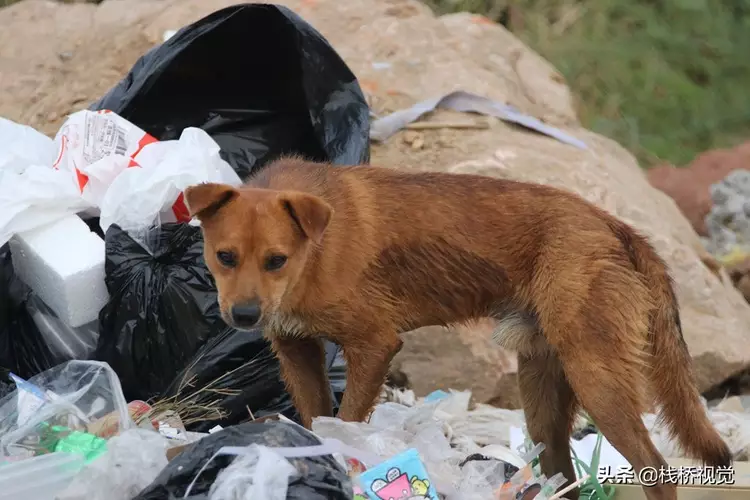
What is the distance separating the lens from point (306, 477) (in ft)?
8.36

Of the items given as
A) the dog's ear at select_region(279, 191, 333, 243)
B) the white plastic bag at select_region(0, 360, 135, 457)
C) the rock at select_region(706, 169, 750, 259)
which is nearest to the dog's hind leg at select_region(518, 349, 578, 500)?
the dog's ear at select_region(279, 191, 333, 243)

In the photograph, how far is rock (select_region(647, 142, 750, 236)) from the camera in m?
7.13

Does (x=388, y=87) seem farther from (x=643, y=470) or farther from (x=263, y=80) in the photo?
(x=643, y=470)

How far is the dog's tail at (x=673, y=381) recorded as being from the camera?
3172mm

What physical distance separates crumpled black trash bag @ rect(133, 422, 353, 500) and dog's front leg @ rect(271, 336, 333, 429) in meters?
0.60

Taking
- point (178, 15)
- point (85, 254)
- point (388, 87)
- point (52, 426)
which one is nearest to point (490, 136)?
point (388, 87)

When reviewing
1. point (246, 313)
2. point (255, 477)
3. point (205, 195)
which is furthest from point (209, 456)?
point (205, 195)

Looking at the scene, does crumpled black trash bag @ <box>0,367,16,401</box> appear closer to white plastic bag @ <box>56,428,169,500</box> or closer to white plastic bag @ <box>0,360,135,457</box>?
white plastic bag @ <box>0,360,135,457</box>

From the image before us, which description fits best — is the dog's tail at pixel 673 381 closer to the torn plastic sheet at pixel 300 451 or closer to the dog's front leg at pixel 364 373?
the dog's front leg at pixel 364 373

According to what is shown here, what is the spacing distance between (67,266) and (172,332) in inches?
17.6

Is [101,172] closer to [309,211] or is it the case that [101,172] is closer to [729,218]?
[309,211]

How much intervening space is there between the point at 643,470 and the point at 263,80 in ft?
8.38

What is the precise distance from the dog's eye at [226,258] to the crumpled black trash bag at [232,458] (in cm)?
50

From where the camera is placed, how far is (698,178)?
7508 millimetres
